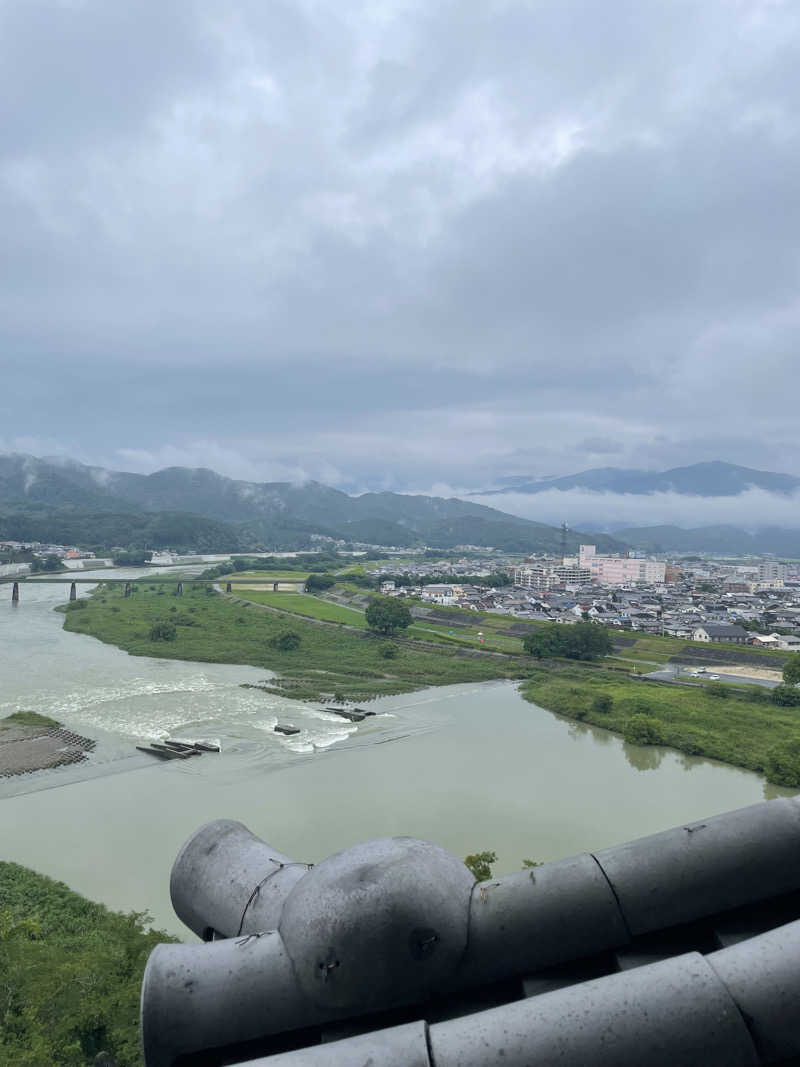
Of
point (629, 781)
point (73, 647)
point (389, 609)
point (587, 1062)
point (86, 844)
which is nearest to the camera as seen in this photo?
point (587, 1062)

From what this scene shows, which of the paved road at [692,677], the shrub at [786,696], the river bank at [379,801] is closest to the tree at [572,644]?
the paved road at [692,677]

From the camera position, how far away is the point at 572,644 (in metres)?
38.2

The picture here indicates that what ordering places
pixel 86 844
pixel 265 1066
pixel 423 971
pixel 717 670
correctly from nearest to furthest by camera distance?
1. pixel 265 1066
2. pixel 423 971
3. pixel 86 844
4. pixel 717 670

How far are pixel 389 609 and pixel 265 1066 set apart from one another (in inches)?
1699

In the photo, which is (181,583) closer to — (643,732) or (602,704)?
(602,704)

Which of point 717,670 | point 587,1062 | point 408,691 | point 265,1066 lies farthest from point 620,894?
point 717,670

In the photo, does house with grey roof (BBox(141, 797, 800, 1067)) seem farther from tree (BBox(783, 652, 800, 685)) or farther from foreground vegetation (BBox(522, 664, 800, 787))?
tree (BBox(783, 652, 800, 685))

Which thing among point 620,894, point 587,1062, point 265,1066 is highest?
point 620,894

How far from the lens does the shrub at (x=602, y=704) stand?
26252 mm

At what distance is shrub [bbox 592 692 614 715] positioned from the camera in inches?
1034

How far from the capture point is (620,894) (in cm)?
263

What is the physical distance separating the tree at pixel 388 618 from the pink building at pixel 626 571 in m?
52.6

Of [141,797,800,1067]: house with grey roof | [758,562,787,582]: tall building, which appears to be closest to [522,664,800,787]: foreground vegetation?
[141,797,800,1067]: house with grey roof

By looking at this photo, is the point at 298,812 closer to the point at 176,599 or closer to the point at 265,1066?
the point at 265,1066
